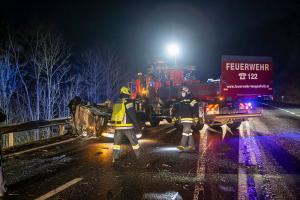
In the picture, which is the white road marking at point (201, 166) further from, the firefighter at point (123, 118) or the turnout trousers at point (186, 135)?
the firefighter at point (123, 118)

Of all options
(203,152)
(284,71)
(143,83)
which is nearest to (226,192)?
(203,152)

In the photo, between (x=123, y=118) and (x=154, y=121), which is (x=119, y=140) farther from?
(x=154, y=121)

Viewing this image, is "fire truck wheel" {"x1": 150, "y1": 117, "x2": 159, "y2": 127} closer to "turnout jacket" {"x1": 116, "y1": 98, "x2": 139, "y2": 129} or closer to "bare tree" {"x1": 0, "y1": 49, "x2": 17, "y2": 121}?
"turnout jacket" {"x1": 116, "y1": 98, "x2": 139, "y2": 129}

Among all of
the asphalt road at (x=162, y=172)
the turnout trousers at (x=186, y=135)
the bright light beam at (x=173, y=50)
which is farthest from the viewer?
the bright light beam at (x=173, y=50)

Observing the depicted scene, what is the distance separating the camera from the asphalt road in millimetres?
6230

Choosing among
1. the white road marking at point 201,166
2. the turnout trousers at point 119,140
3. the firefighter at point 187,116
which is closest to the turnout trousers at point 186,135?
the firefighter at point 187,116

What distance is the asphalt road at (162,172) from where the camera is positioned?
20.4 feet

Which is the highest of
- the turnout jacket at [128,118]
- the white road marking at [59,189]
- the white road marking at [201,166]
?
the turnout jacket at [128,118]

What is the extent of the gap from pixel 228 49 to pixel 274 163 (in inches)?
4172

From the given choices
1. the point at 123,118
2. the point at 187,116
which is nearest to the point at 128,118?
the point at 123,118

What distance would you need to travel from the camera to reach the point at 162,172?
7.78 meters

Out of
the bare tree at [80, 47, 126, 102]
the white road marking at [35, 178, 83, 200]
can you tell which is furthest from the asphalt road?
the bare tree at [80, 47, 126, 102]

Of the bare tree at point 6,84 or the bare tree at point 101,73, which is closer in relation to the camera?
the bare tree at point 6,84

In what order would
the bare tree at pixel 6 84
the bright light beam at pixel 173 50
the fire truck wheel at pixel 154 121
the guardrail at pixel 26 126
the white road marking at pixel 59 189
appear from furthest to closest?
the bare tree at pixel 6 84 → the bright light beam at pixel 173 50 → the fire truck wheel at pixel 154 121 → the guardrail at pixel 26 126 → the white road marking at pixel 59 189
